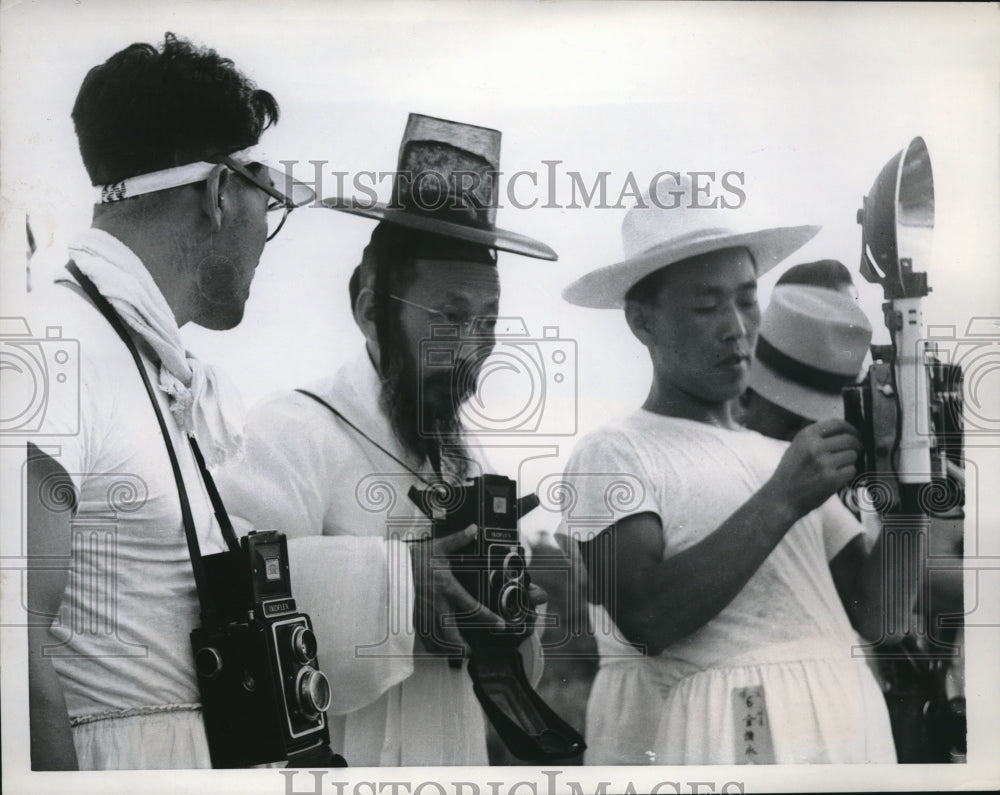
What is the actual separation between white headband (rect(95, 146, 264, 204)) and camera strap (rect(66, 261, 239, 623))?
218mm

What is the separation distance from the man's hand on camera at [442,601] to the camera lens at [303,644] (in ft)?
0.96

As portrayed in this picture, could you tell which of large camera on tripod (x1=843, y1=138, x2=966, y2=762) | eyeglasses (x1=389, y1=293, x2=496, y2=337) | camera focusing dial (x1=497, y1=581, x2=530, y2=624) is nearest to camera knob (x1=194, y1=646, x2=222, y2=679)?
camera focusing dial (x1=497, y1=581, x2=530, y2=624)

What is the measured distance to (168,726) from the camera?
3.39 m

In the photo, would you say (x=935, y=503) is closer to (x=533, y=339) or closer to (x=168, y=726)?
(x=533, y=339)

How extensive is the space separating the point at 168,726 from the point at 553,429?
132 cm

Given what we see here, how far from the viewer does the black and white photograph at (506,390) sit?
343cm

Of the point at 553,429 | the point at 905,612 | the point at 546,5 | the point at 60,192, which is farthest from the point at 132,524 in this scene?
the point at 905,612

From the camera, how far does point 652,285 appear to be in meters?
3.55

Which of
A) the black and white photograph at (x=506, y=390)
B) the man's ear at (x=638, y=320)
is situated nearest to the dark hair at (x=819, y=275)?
the black and white photograph at (x=506, y=390)
